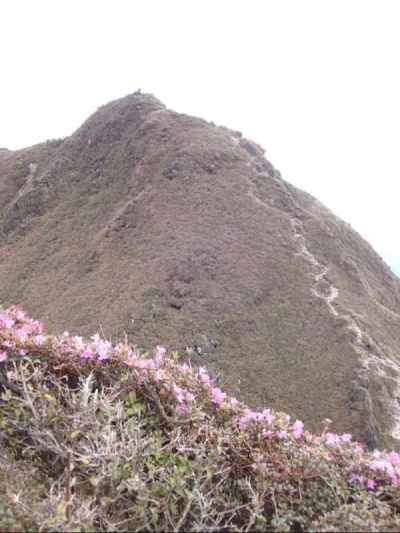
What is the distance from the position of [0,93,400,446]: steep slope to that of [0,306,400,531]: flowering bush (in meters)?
13.7

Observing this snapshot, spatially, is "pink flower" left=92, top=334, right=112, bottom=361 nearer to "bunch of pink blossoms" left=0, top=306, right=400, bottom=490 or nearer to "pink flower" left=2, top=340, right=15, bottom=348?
"bunch of pink blossoms" left=0, top=306, right=400, bottom=490

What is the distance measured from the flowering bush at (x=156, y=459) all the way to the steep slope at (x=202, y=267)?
13.7 metres

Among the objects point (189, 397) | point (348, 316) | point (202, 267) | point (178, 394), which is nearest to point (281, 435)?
point (189, 397)

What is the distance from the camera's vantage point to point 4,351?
199 inches

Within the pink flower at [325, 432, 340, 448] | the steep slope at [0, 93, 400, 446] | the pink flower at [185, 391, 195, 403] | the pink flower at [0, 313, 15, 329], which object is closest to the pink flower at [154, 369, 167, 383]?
the pink flower at [185, 391, 195, 403]

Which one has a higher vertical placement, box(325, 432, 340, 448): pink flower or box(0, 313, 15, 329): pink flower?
box(325, 432, 340, 448): pink flower

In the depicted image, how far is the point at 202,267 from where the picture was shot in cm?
3006

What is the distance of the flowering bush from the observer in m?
3.44

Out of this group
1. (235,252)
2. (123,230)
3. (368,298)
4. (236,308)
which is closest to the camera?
(236,308)

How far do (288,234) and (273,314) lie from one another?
9.38m

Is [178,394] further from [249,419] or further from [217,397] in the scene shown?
[249,419]

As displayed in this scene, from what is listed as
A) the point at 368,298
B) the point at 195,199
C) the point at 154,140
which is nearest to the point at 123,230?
the point at 195,199

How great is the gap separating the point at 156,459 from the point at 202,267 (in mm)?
26101

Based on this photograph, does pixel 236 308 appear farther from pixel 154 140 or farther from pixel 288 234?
pixel 154 140
